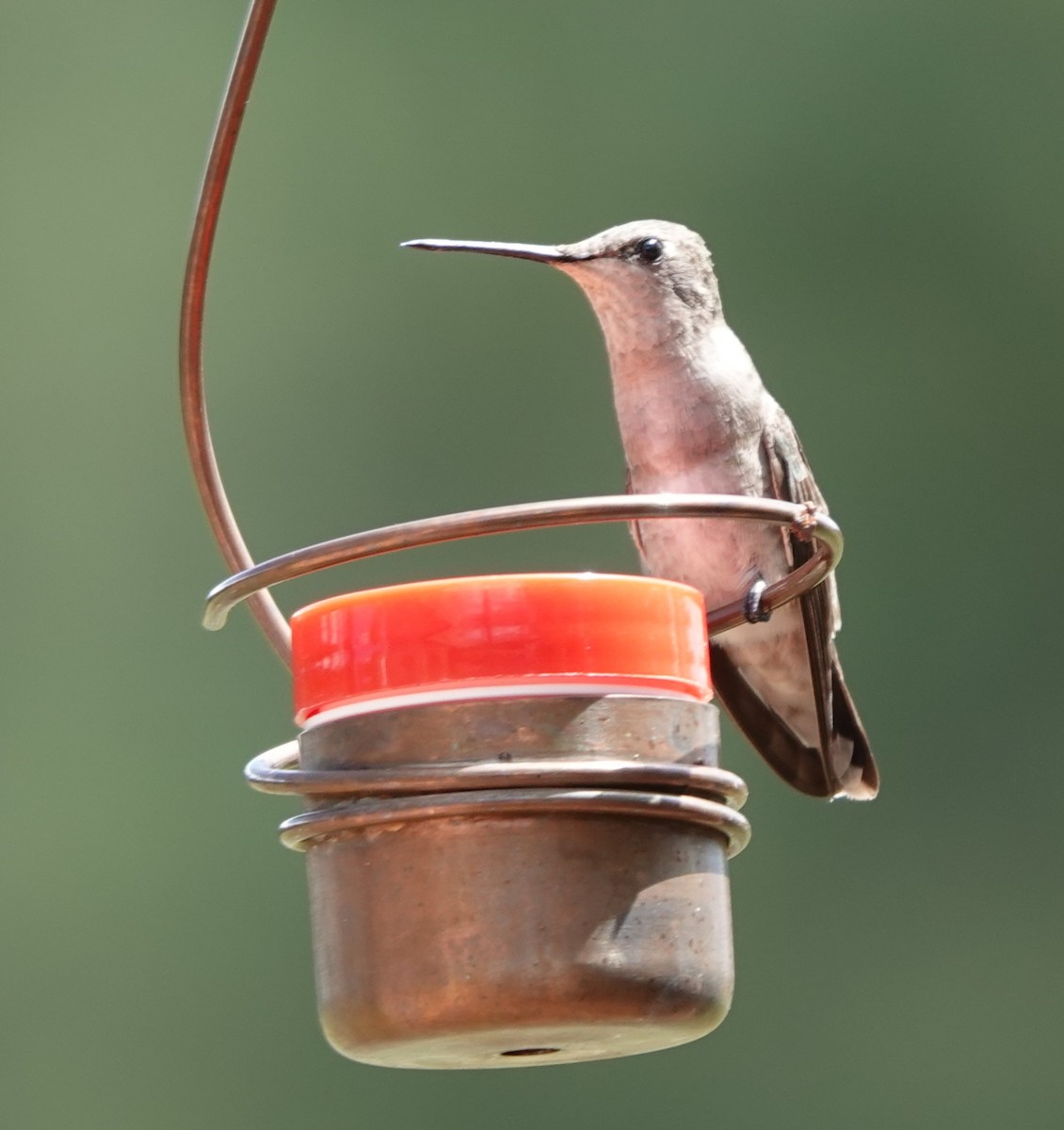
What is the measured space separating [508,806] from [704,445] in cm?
112

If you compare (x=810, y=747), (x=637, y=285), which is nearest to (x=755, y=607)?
(x=810, y=747)

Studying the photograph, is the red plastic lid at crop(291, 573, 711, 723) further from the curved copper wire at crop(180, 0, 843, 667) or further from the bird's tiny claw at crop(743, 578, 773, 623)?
the bird's tiny claw at crop(743, 578, 773, 623)

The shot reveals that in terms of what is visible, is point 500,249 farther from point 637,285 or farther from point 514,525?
point 514,525

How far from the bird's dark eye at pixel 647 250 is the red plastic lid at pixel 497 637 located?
3.71 ft

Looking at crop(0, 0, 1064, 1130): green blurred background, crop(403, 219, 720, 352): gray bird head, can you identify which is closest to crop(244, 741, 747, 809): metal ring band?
crop(403, 219, 720, 352): gray bird head

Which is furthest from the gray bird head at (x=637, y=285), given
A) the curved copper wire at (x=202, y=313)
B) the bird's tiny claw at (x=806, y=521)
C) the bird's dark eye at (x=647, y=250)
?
the bird's tiny claw at (x=806, y=521)

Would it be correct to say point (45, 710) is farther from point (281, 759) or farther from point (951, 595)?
point (281, 759)

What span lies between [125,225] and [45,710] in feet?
3.71

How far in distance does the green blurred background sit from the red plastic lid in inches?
102

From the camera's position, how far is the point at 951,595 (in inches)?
150

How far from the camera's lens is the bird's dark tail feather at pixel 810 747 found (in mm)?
1959

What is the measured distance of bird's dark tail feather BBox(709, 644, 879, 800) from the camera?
1.96 metres

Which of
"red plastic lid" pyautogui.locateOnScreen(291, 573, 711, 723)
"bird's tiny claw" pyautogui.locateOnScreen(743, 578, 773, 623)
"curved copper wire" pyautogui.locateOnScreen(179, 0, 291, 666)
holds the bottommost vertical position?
"red plastic lid" pyautogui.locateOnScreen(291, 573, 711, 723)

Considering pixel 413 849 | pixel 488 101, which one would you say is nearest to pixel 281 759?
pixel 413 849
